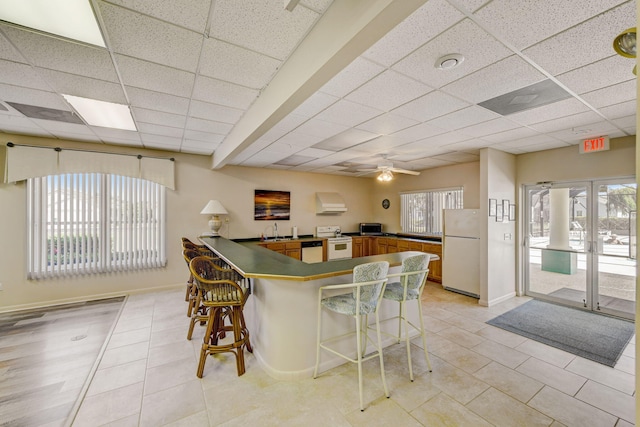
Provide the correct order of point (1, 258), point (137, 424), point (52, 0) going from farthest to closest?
1. point (1, 258)
2. point (137, 424)
3. point (52, 0)

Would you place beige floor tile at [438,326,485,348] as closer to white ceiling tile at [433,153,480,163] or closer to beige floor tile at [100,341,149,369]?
white ceiling tile at [433,153,480,163]

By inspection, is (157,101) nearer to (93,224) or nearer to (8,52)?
(8,52)

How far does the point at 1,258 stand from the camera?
12.6 feet

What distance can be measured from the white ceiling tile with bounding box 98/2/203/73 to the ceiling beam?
633 mm

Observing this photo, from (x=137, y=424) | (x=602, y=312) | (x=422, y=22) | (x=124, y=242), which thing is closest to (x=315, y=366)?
(x=137, y=424)

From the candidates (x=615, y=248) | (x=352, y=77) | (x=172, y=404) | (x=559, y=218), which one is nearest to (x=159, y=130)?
(x=352, y=77)

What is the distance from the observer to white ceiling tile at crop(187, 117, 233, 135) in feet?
10.8

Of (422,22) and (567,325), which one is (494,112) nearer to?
(422,22)

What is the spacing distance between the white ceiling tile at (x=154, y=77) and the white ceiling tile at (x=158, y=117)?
0.65 metres

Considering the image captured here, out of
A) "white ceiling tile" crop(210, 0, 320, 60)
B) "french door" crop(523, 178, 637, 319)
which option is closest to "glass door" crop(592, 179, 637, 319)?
"french door" crop(523, 178, 637, 319)

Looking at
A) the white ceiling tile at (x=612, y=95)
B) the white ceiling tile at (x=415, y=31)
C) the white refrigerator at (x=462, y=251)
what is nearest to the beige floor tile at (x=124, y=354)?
the white ceiling tile at (x=415, y=31)

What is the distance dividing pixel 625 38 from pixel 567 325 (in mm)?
3689

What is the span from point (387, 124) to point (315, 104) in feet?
3.43

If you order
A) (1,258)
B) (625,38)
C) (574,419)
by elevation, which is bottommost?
(574,419)
